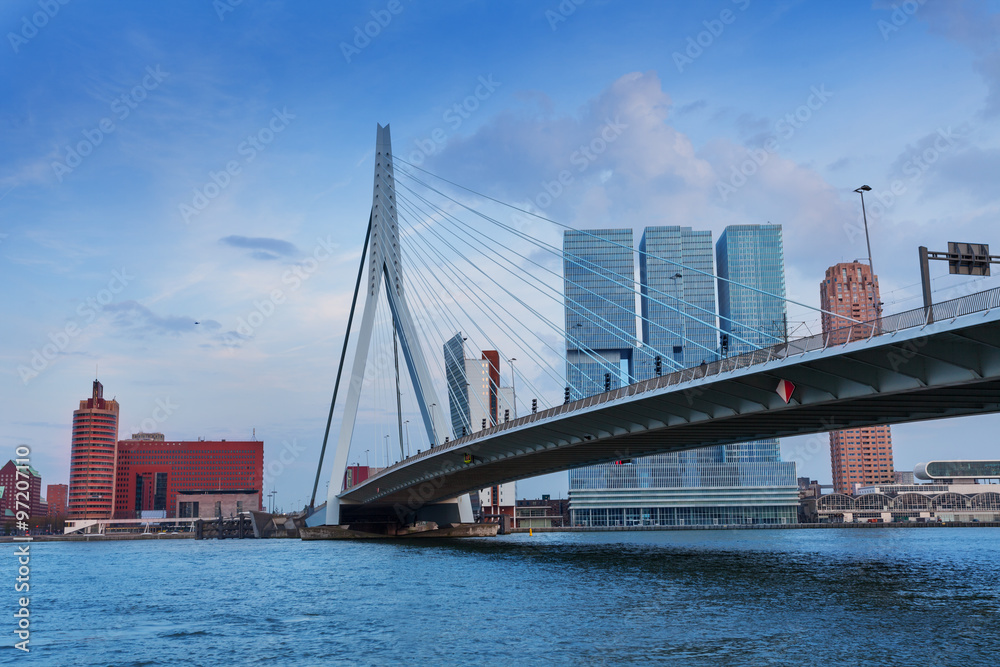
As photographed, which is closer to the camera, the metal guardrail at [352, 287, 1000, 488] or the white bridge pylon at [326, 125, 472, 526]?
the metal guardrail at [352, 287, 1000, 488]

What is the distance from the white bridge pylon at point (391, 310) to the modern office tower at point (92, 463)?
12586 centimetres

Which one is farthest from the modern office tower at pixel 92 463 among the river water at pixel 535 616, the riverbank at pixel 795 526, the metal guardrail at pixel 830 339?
the metal guardrail at pixel 830 339

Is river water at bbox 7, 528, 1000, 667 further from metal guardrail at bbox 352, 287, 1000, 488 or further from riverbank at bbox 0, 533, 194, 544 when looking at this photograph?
riverbank at bbox 0, 533, 194, 544

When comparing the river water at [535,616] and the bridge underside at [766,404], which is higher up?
the bridge underside at [766,404]

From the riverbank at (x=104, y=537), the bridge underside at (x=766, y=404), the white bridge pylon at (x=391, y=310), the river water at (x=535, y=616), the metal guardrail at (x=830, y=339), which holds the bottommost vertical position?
the riverbank at (x=104, y=537)

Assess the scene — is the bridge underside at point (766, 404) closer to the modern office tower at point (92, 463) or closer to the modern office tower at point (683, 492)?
the modern office tower at point (683, 492)

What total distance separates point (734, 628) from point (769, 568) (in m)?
20.7

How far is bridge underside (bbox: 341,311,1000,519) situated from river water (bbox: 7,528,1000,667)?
7.02 m

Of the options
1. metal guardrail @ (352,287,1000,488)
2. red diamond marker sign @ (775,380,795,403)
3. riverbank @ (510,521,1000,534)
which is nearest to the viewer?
metal guardrail @ (352,287,1000,488)

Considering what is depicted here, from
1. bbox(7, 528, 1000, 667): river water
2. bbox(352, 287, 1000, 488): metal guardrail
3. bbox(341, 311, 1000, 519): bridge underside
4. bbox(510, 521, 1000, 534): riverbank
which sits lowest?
bbox(510, 521, 1000, 534): riverbank

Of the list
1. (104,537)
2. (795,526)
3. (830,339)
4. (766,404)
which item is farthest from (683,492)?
(830,339)

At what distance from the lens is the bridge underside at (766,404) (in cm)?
2862

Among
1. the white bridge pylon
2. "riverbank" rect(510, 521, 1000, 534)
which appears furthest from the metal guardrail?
"riverbank" rect(510, 521, 1000, 534)

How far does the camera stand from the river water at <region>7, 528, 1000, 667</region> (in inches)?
795
